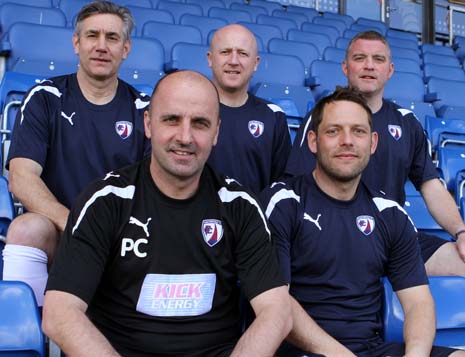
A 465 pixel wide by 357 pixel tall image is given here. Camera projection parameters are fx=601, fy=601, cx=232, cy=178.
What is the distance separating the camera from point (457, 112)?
4379 mm

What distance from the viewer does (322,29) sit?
568 cm

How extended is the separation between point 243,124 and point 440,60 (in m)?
4.35

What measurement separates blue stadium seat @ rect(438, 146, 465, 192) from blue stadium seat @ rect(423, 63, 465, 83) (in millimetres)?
2348

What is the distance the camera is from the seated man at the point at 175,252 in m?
1.35

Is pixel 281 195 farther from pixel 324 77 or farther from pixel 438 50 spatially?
pixel 438 50

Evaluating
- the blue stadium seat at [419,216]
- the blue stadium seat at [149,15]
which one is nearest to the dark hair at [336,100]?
the blue stadium seat at [419,216]

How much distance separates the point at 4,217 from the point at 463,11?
7.42 meters

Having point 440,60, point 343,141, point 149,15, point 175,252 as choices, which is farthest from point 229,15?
point 175,252

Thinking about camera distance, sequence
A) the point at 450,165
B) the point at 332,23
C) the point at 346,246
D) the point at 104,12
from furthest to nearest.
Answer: the point at 332,23
the point at 450,165
the point at 104,12
the point at 346,246

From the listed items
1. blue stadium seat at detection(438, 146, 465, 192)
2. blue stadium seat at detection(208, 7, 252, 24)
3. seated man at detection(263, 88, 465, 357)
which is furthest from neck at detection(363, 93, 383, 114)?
blue stadium seat at detection(208, 7, 252, 24)

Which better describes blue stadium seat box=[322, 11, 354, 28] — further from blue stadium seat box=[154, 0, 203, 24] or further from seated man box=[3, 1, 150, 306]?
seated man box=[3, 1, 150, 306]

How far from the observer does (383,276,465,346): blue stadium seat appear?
1684 mm

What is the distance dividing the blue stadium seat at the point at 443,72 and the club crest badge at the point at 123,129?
4.02m

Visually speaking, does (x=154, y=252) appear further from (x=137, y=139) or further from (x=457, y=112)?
(x=457, y=112)
